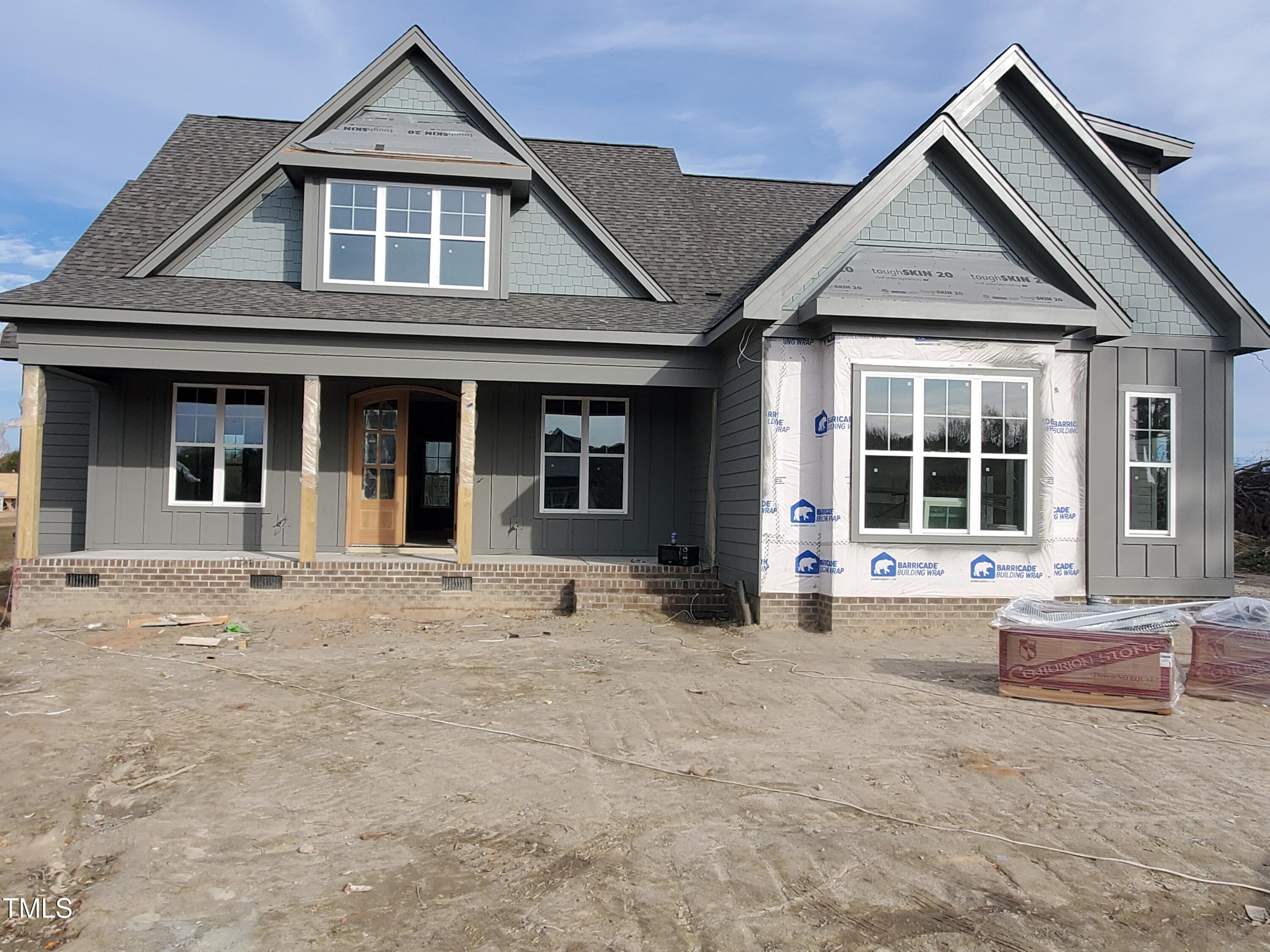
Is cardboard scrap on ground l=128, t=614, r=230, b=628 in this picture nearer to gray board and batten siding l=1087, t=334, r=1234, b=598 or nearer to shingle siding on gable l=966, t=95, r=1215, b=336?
gray board and batten siding l=1087, t=334, r=1234, b=598

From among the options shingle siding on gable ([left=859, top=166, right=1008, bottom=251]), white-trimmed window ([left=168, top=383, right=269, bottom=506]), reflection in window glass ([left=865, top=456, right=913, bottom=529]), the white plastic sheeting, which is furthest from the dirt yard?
shingle siding on gable ([left=859, top=166, right=1008, bottom=251])

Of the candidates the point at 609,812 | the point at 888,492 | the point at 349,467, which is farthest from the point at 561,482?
the point at 609,812

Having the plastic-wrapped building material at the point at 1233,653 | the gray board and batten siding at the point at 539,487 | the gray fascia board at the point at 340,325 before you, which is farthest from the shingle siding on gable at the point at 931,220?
the plastic-wrapped building material at the point at 1233,653

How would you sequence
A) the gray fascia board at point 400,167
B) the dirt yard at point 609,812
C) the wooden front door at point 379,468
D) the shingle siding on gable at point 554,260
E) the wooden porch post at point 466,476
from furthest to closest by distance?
the wooden front door at point 379,468
the shingle siding on gable at point 554,260
the gray fascia board at point 400,167
the wooden porch post at point 466,476
the dirt yard at point 609,812

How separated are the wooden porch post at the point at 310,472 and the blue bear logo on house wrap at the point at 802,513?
18.5ft

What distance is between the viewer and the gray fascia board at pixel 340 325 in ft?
34.8

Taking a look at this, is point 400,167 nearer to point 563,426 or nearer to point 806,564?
point 563,426

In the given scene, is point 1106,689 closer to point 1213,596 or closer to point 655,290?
point 1213,596

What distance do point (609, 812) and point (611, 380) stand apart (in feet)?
24.7

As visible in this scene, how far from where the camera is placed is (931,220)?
35.7ft

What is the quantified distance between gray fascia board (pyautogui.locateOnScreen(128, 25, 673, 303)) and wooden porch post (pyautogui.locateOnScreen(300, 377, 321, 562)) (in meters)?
3.01

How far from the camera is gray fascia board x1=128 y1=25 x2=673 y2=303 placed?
12.5 meters

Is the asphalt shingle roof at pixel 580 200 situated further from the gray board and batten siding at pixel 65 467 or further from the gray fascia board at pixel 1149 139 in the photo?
the gray fascia board at pixel 1149 139

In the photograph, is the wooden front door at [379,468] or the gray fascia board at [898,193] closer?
the gray fascia board at [898,193]
